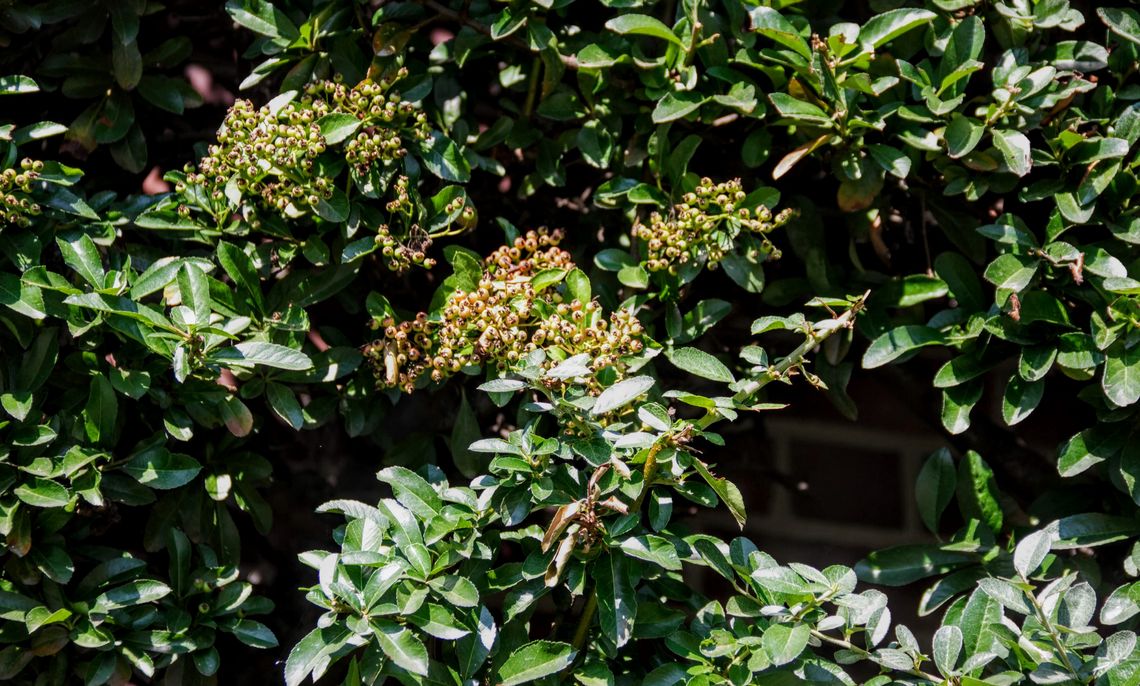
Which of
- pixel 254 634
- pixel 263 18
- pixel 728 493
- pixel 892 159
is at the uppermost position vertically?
pixel 263 18

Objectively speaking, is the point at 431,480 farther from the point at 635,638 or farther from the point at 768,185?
the point at 768,185

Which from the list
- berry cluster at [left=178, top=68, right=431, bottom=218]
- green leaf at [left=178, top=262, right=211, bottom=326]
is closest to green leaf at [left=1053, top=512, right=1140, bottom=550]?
berry cluster at [left=178, top=68, right=431, bottom=218]

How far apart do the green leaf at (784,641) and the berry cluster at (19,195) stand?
960 mm

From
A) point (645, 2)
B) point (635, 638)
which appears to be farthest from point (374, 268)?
point (635, 638)

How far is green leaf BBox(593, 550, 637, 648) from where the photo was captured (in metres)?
1.24

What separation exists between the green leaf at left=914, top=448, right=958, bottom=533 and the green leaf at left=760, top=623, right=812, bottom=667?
0.37 metres

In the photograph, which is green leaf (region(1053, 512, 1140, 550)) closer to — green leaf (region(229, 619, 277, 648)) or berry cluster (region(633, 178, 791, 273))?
berry cluster (region(633, 178, 791, 273))

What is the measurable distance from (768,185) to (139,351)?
828 mm

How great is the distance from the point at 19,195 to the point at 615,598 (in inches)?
33.1

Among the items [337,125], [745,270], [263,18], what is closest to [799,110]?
[745,270]

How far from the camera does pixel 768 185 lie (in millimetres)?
1573

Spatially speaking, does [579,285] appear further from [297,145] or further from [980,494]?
[980,494]

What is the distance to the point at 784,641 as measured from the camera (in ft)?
3.83

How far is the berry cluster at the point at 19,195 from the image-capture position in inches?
52.8
